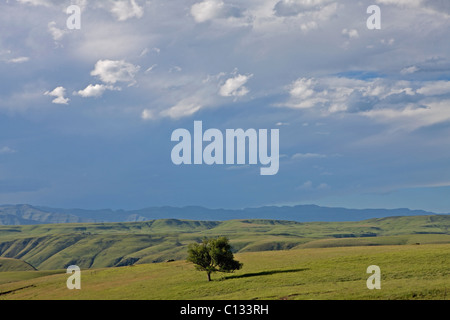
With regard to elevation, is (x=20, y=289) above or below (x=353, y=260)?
below

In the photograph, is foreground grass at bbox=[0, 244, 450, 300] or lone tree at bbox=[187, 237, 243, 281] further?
lone tree at bbox=[187, 237, 243, 281]

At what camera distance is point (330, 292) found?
214 ft

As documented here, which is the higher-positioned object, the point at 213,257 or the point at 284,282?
the point at 213,257

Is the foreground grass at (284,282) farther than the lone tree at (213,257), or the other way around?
the lone tree at (213,257)

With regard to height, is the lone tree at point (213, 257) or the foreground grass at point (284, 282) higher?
the lone tree at point (213, 257)

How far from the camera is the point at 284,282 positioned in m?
78.6

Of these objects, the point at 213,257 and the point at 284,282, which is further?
the point at 213,257

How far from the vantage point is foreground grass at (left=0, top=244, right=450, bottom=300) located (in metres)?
64.8

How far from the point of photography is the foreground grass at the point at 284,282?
6475cm

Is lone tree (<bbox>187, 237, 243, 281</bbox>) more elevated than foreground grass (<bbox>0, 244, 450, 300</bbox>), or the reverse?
lone tree (<bbox>187, 237, 243, 281</bbox>)
